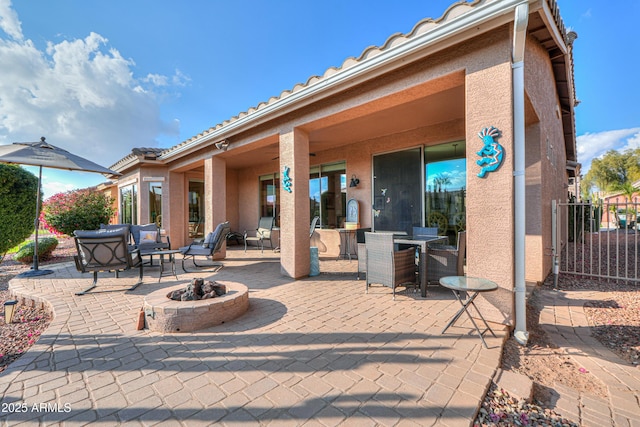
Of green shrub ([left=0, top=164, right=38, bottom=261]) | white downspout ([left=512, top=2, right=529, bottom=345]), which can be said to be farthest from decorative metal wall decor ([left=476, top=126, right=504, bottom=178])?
green shrub ([left=0, top=164, right=38, bottom=261])

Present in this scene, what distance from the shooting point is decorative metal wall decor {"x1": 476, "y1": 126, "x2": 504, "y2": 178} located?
2777mm

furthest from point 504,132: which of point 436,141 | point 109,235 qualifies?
point 109,235

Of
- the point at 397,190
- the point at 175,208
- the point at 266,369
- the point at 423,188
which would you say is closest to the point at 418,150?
the point at 423,188

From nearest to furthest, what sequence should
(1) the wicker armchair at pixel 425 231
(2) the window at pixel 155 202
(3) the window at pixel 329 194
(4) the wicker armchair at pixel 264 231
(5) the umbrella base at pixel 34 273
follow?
(1) the wicker armchair at pixel 425 231, (5) the umbrella base at pixel 34 273, (3) the window at pixel 329 194, (4) the wicker armchair at pixel 264 231, (2) the window at pixel 155 202

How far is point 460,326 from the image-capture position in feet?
9.50

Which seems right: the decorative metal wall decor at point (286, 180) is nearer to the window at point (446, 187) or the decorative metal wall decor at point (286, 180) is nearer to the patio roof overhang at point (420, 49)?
the patio roof overhang at point (420, 49)

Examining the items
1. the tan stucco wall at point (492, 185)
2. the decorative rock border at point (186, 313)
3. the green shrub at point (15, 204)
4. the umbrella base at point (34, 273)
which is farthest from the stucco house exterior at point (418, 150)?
the umbrella base at point (34, 273)

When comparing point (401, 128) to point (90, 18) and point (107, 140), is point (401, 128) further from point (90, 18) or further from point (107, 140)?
point (107, 140)

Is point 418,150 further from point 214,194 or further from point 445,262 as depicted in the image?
point 214,194

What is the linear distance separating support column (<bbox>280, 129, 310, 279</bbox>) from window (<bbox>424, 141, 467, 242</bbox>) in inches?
119

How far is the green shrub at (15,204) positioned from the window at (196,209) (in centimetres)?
425

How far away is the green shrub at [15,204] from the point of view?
6.46 metres

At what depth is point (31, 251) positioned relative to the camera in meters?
6.92

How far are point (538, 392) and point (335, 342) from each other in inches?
62.5
